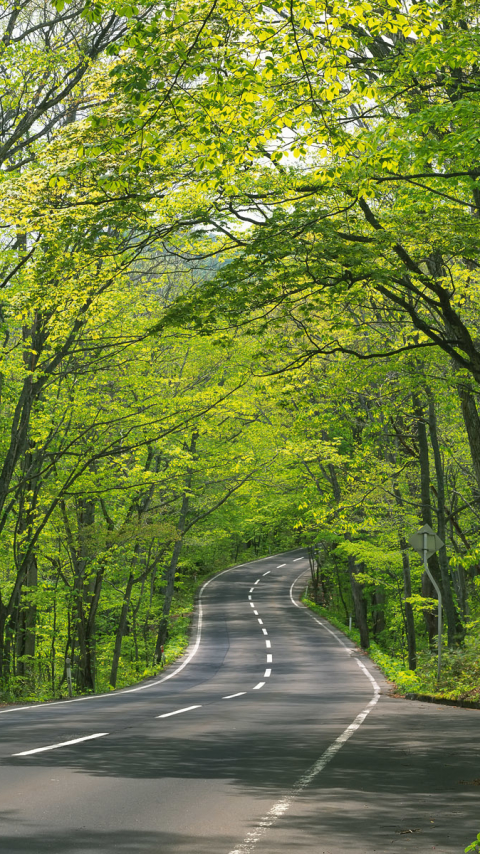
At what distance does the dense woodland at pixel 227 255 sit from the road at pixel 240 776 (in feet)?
15.7

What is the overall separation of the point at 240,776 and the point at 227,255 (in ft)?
25.7

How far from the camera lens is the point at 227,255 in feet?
39.8

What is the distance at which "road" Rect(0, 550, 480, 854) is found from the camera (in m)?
4.74

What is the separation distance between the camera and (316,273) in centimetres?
1054

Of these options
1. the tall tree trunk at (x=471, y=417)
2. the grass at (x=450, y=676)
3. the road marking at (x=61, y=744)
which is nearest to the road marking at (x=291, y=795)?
the road marking at (x=61, y=744)

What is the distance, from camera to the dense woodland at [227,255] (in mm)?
8367

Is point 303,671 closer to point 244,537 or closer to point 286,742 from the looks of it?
point 286,742

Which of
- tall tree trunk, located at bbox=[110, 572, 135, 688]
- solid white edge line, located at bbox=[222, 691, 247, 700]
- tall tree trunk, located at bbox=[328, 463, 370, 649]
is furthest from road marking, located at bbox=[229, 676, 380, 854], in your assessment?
tall tree trunk, located at bbox=[328, 463, 370, 649]

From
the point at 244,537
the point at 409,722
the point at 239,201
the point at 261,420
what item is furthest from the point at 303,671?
the point at 244,537

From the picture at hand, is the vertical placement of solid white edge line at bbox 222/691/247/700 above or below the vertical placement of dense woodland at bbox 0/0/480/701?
below

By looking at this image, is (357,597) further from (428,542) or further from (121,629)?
(428,542)

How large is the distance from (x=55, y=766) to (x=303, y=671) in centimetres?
1698

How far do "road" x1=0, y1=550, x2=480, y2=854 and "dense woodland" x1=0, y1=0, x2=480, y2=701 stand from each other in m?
4.79

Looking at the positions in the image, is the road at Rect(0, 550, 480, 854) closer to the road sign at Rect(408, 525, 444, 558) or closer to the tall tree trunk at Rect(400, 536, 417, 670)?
the road sign at Rect(408, 525, 444, 558)
